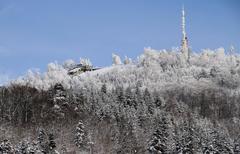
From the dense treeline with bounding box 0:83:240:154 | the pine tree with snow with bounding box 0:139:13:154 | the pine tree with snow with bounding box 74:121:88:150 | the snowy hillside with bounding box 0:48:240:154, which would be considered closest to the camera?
the pine tree with snow with bounding box 0:139:13:154

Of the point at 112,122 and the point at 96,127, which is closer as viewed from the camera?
the point at 96,127

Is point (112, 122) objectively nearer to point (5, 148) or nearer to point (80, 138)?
point (80, 138)

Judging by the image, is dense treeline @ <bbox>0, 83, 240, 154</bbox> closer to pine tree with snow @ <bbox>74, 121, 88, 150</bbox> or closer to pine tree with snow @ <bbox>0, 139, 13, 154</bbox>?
pine tree with snow @ <bbox>74, 121, 88, 150</bbox>

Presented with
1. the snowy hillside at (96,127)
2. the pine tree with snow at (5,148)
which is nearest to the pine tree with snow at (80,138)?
the snowy hillside at (96,127)

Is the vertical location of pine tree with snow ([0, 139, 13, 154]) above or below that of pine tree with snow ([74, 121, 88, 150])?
below

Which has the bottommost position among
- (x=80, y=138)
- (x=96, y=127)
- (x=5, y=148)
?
(x=5, y=148)

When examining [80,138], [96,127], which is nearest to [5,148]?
[80,138]

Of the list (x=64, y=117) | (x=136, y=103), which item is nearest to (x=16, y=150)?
(x=64, y=117)

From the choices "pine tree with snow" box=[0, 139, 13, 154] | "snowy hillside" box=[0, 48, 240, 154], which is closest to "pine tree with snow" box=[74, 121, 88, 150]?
"snowy hillside" box=[0, 48, 240, 154]

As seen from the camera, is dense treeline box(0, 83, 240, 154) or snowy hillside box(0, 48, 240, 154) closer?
snowy hillside box(0, 48, 240, 154)

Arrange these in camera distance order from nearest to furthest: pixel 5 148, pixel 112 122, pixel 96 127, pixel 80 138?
pixel 5 148, pixel 80 138, pixel 96 127, pixel 112 122

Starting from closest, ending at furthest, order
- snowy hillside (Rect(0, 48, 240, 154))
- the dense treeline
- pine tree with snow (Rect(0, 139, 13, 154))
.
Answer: pine tree with snow (Rect(0, 139, 13, 154)) < snowy hillside (Rect(0, 48, 240, 154)) < the dense treeline

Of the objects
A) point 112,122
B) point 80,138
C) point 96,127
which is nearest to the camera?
point 80,138

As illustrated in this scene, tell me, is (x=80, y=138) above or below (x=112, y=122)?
below
